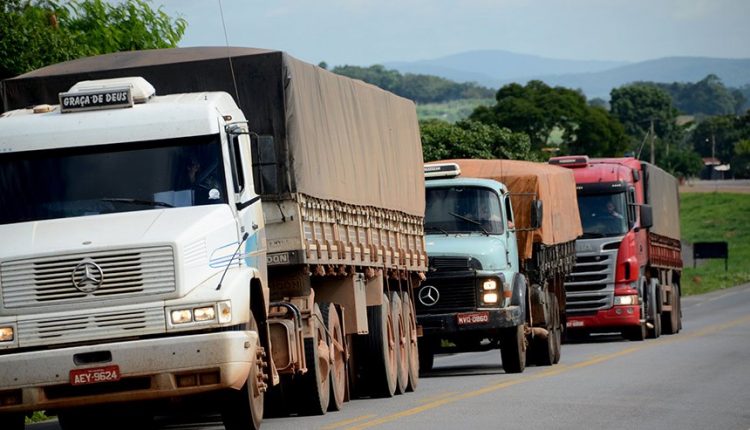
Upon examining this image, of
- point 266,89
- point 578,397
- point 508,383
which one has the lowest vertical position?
point 508,383

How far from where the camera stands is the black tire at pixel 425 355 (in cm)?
2494

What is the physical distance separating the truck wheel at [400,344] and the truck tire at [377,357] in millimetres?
554

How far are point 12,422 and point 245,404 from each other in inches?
76.0

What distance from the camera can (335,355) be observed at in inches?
690

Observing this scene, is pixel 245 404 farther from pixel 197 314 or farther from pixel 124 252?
pixel 124 252

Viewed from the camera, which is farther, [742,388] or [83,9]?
[83,9]

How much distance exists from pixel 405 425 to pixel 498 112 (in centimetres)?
9087

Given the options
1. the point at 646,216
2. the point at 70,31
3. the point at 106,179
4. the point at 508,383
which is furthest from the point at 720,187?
the point at 106,179

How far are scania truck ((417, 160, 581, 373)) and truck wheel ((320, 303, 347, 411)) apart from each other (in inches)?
196

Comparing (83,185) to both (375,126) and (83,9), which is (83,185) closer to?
(375,126)

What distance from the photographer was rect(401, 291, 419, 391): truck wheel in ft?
67.2

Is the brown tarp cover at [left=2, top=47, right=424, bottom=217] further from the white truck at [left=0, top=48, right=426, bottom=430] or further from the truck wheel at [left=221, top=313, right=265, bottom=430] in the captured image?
the truck wheel at [left=221, top=313, right=265, bottom=430]

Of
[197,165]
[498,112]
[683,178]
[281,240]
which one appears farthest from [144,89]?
[683,178]

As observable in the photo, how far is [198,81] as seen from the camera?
15.7m
